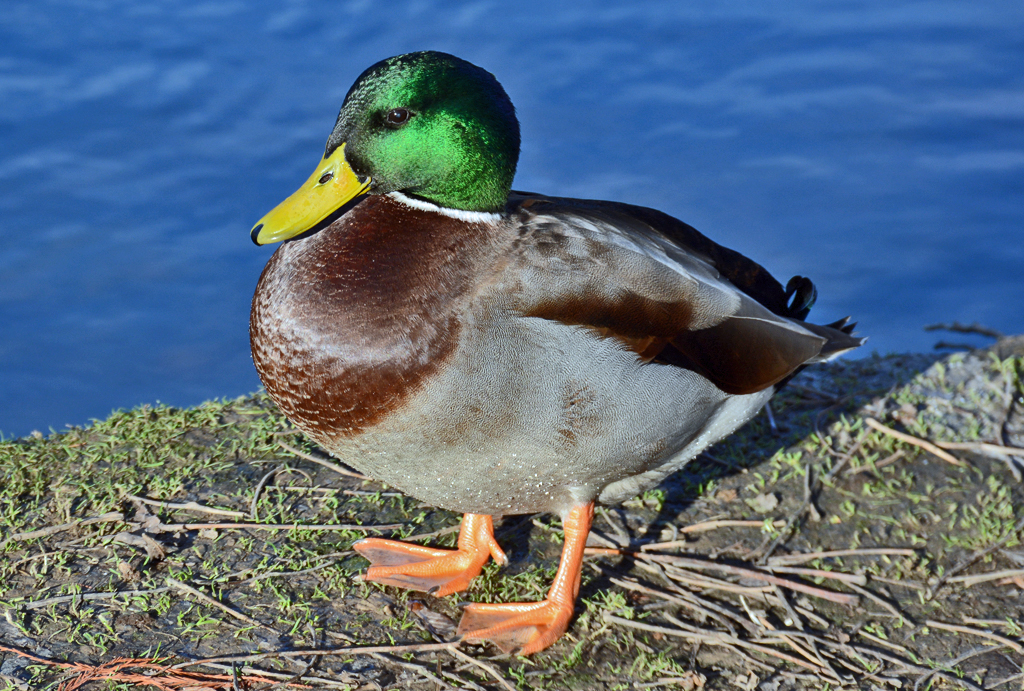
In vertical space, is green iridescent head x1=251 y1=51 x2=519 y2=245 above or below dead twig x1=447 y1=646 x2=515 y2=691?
above

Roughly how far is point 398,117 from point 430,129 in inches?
3.4

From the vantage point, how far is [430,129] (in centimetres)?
237

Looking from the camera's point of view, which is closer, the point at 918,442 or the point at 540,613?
the point at 540,613

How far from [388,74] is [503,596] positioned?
152 cm

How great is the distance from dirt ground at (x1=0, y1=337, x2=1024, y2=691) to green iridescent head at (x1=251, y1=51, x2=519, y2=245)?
3.37 feet

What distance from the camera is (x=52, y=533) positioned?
277 cm

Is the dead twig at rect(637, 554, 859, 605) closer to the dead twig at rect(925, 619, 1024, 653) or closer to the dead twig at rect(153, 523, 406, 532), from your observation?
the dead twig at rect(925, 619, 1024, 653)

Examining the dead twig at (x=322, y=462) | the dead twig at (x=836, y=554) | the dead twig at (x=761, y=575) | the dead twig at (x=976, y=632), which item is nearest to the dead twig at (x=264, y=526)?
the dead twig at (x=322, y=462)

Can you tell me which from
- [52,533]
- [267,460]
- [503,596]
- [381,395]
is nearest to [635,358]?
[381,395]

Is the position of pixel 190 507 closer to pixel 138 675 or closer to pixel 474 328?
pixel 138 675

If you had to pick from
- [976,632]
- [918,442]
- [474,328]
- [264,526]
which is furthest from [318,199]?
[918,442]

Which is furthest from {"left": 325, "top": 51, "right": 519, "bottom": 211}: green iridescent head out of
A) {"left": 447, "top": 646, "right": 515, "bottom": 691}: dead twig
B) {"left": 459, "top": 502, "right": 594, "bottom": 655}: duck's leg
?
{"left": 447, "top": 646, "right": 515, "bottom": 691}: dead twig

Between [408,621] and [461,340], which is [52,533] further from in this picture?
[461,340]

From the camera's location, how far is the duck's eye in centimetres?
235
